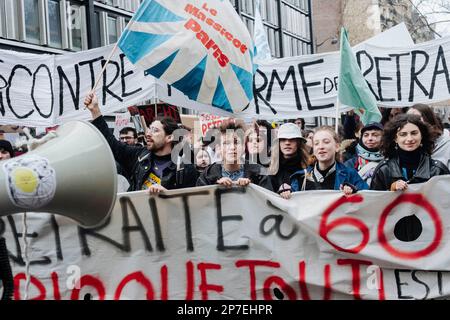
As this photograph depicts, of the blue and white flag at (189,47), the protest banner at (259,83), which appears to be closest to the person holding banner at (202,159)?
the protest banner at (259,83)

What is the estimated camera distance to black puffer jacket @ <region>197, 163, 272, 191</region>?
4666 mm

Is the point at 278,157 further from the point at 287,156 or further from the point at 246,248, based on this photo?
the point at 246,248

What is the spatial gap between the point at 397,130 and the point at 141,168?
1659mm

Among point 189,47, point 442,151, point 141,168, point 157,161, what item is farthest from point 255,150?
point 442,151

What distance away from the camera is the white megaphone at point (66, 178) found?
2254 mm

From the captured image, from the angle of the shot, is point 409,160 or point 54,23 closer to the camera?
point 409,160

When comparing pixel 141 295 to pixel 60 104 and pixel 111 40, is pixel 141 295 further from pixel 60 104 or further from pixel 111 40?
pixel 111 40

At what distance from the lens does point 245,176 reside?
4691mm

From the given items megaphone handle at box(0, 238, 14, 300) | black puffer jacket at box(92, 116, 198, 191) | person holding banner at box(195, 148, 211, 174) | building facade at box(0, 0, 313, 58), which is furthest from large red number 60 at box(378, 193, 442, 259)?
building facade at box(0, 0, 313, 58)

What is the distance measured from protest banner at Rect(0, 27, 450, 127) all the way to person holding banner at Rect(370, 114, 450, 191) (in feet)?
6.84

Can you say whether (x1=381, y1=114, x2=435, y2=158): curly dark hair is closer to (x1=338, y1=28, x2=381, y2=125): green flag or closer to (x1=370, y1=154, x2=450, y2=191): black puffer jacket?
(x1=370, y1=154, x2=450, y2=191): black puffer jacket

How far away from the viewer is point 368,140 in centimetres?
567

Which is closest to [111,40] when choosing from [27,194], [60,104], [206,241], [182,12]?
[60,104]
